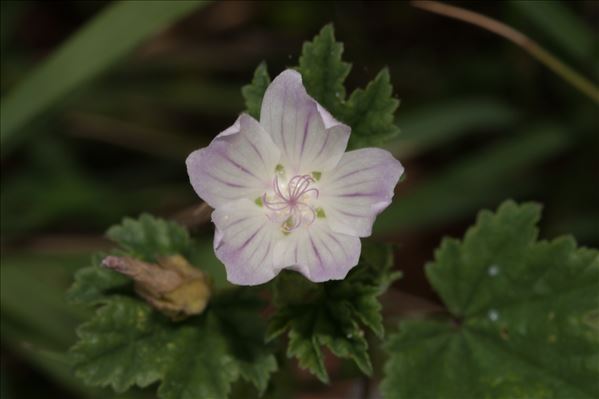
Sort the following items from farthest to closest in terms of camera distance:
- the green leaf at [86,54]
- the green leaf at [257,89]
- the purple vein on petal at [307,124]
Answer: the green leaf at [86,54], the green leaf at [257,89], the purple vein on petal at [307,124]

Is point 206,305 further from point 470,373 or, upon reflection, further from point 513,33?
point 513,33

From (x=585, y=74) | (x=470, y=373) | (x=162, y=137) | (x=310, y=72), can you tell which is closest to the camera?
(x=310, y=72)

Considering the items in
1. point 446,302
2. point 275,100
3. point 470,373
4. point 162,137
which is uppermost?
point 162,137

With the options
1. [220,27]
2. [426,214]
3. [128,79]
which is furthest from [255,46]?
[426,214]

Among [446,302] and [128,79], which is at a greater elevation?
[128,79]

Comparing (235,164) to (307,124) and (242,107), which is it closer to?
(307,124)

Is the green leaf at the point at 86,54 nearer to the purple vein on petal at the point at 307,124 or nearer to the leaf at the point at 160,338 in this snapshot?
the leaf at the point at 160,338

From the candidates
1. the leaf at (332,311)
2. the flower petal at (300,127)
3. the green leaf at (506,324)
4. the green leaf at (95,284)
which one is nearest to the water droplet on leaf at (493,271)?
the green leaf at (506,324)
